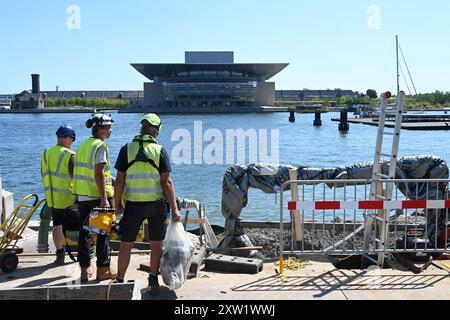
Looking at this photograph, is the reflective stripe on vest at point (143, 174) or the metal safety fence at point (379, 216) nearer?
the reflective stripe on vest at point (143, 174)

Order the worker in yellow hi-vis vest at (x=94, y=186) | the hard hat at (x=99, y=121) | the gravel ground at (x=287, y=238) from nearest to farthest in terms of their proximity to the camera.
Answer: the worker in yellow hi-vis vest at (x=94, y=186) → the hard hat at (x=99, y=121) → the gravel ground at (x=287, y=238)

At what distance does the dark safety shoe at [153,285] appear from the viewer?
18.2 ft

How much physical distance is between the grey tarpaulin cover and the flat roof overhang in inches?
5855

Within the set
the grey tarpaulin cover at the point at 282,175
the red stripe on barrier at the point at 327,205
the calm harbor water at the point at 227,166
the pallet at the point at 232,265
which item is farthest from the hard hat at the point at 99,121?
the calm harbor water at the point at 227,166

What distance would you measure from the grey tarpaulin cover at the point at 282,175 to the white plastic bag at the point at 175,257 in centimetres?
339

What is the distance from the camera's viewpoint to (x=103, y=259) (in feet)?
19.5

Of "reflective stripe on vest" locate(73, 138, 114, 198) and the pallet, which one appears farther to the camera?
the pallet

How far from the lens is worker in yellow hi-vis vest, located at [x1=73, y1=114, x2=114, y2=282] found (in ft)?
19.1

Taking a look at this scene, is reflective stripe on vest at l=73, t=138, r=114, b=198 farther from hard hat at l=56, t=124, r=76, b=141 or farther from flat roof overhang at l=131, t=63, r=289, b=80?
flat roof overhang at l=131, t=63, r=289, b=80

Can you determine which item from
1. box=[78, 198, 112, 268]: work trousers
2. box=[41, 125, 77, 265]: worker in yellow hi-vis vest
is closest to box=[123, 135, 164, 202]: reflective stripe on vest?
box=[78, 198, 112, 268]: work trousers

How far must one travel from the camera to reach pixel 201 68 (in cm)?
15712

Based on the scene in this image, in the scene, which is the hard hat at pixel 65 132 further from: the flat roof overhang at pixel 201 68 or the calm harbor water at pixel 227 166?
the flat roof overhang at pixel 201 68

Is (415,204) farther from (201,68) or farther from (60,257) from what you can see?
(201,68)

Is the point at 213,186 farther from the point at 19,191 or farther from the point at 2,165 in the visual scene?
the point at 2,165
